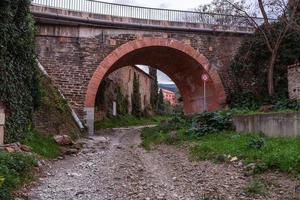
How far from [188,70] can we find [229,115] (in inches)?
388

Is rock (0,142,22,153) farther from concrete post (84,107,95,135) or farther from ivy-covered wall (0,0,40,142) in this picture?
concrete post (84,107,95,135)

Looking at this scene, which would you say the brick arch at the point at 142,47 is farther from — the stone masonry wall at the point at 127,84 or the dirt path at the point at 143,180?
the stone masonry wall at the point at 127,84

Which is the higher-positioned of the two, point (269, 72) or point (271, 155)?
point (269, 72)

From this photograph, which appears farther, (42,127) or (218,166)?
(42,127)

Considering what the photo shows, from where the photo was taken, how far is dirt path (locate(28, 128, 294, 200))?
23.2 ft

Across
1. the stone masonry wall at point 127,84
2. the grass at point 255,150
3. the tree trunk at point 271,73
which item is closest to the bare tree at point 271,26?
the tree trunk at point 271,73

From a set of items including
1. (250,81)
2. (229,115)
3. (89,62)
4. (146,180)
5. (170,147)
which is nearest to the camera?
(146,180)

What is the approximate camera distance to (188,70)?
2366 cm

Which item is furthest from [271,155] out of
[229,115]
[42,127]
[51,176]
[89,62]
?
[89,62]

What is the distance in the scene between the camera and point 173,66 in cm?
2444

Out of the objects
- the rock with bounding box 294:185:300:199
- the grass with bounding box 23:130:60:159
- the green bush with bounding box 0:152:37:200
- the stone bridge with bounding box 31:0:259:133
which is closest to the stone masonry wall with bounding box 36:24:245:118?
the stone bridge with bounding box 31:0:259:133

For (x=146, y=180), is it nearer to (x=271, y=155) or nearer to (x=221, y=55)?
(x=271, y=155)

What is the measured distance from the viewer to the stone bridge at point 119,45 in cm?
1941

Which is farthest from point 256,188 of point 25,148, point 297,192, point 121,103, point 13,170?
point 121,103
